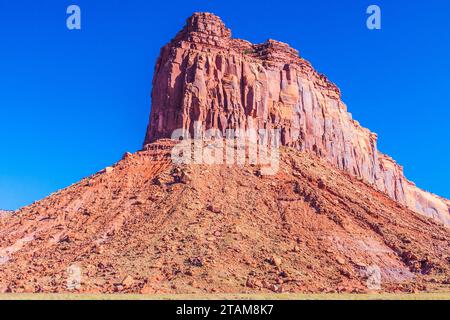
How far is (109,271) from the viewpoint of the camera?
42.0 meters

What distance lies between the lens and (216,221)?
47.8m

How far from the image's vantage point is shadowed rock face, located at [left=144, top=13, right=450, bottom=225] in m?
67.1

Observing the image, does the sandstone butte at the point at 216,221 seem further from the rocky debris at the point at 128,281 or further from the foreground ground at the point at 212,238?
the rocky debris at the point at 128,281

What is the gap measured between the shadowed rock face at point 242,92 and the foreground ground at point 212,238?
930 centimetres

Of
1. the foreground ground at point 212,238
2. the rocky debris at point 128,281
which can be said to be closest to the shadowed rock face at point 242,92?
the foreground ground at point 212,238

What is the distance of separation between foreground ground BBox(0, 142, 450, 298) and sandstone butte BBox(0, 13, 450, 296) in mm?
133

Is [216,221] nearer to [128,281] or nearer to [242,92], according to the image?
[128,281]

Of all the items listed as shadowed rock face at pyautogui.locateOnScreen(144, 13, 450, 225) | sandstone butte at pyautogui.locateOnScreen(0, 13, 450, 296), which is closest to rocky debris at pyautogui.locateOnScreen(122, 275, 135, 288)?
sandstone butte at pyautogui.locateOnScreen(0, 13, 450, 296)

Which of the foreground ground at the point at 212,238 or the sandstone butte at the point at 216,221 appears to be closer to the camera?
the foreground ground at the point at 212,238

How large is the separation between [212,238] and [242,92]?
97.5 ft

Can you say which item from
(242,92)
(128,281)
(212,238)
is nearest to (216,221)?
(212,238)

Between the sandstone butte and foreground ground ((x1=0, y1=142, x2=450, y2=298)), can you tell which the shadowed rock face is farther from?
foreground ground ((x1=0, y1=142, x2=450, y2=298))

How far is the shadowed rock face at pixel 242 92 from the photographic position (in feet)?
220

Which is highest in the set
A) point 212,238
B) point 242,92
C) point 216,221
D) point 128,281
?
point 242,92
